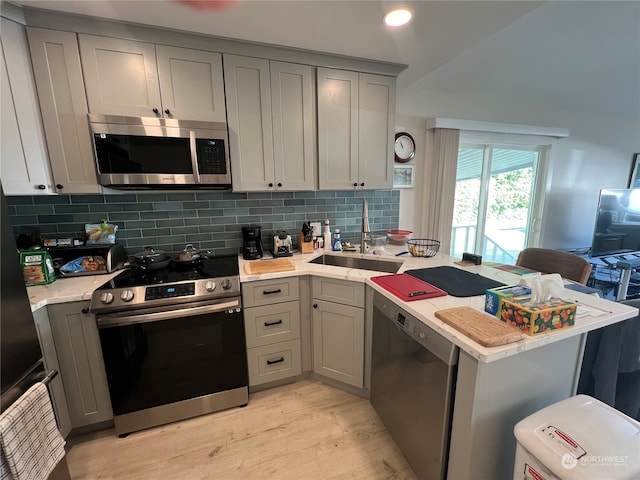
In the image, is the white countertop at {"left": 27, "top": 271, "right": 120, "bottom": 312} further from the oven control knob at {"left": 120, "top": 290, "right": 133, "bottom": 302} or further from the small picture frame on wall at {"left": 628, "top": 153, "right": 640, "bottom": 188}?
the small picture frame on wall at {"left": 628, "top": 153, "right": 640, "bottom": 188}

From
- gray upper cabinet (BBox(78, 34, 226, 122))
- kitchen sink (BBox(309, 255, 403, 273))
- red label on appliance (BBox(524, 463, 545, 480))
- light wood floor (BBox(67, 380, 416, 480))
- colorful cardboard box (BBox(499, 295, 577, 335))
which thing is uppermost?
gray upper cabinet (BBox(78, 34, 226, 122))

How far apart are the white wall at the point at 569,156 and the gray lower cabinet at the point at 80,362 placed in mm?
2711

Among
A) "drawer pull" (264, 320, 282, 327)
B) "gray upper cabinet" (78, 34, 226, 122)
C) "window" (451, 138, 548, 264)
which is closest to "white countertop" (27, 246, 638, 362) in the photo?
"drawer pull" (264, 320, 282, 327)

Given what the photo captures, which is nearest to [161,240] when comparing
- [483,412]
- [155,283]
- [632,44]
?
[155,283]

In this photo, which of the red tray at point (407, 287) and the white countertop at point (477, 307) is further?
the red tray at point (407, 287)

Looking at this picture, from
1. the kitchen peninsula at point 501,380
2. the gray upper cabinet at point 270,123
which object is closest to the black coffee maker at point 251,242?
the gray upper cabinet at point 270,123

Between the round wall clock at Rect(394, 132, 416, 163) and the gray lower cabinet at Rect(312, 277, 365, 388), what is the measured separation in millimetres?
1603

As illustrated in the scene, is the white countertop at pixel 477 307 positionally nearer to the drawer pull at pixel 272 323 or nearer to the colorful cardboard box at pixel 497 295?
the colorful cardboard box at pixel 497 295

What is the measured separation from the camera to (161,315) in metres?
1.53

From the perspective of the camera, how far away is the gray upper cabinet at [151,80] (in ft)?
5.23

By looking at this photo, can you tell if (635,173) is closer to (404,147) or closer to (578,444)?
(404,147)

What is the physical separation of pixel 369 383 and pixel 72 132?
8.20 feet

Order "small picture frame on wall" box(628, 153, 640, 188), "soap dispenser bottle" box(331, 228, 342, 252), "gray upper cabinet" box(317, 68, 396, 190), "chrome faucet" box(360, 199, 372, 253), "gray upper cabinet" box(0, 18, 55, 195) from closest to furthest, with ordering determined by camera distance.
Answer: "gray upper cabinet" box(0, 18, 55, 195)
"gray upper cabinet" box(317, 68, 396, 190)
"chrome faucet" box(360, 199, 372, 253)
"soap dispenser bottle" box(331, 228, 342, 252)
"small picture frame on wall" box(628, 153, 640, 188)

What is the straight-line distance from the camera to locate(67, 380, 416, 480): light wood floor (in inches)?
55.7
